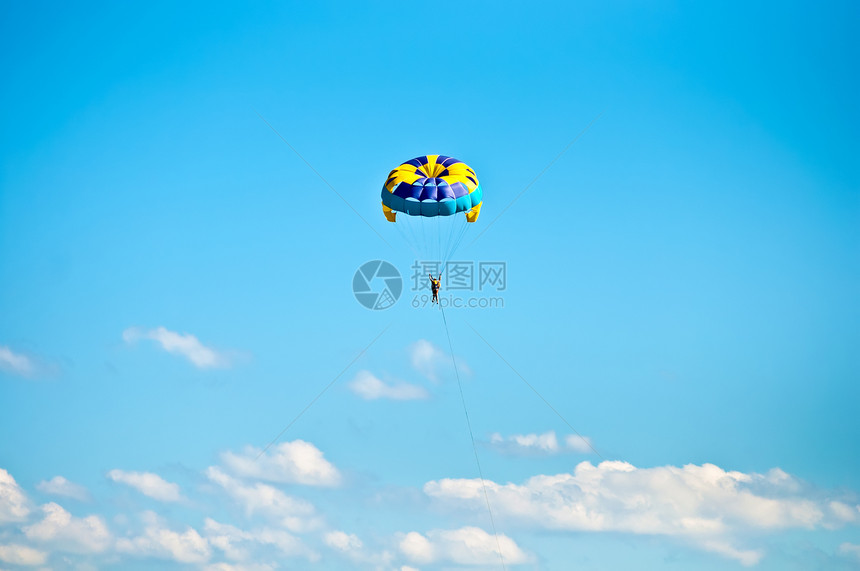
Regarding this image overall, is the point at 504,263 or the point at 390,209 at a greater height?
the point at 504,263

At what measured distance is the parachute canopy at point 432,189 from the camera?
51.1 meters

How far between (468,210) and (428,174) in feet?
8.92

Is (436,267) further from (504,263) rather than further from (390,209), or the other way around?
(504,263)

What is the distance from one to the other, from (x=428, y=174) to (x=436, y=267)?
4728mm

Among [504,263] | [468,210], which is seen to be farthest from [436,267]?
[504,263]

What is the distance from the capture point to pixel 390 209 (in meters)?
52.7

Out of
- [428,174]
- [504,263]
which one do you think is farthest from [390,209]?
[504,263]

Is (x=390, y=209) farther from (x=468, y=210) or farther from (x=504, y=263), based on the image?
(x=504, y=263)

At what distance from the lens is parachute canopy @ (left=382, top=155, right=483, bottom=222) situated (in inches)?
2013

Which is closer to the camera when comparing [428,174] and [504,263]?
[428,174]

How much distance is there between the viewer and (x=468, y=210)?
2066 inches

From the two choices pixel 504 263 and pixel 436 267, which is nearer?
pixel 436 267

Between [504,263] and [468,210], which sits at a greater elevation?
[504,263]

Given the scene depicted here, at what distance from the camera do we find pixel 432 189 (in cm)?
5128
